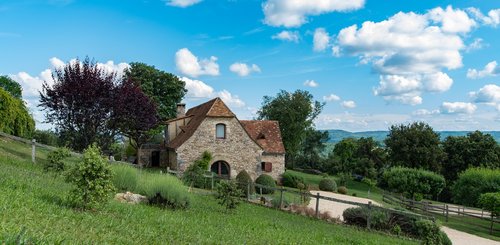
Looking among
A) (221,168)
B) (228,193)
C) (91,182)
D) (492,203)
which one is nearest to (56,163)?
(228,193)

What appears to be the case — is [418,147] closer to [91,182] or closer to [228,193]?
[228,193]

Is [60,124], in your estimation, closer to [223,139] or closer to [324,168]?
[223,139]

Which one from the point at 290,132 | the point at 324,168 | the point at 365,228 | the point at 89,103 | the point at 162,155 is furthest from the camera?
the point at 324,168

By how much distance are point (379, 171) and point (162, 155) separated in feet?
114

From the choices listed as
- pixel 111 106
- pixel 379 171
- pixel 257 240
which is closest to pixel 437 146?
pixel 379 171

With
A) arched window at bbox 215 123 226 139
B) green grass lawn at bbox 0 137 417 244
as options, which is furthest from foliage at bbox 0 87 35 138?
Answer: green grass lawn at bbox 0 137 417 244

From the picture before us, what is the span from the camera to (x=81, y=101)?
2272 centimetres

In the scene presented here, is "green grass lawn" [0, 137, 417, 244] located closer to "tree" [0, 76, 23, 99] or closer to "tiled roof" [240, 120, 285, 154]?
"tiled roof" [240, 120, 285, 154]

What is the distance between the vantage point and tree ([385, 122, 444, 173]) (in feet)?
158

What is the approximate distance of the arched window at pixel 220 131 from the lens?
32.5m

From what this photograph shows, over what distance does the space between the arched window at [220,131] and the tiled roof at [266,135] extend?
3.94 metres

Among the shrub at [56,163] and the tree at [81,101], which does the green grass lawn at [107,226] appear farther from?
the tree at [81,101]

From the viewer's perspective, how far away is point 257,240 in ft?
30.5

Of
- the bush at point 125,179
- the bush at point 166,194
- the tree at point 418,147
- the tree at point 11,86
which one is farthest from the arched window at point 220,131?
the tree at point 11,86
